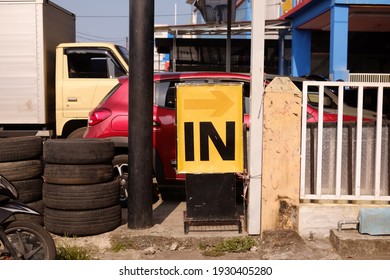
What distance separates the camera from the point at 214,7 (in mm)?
18328

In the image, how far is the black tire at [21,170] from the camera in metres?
5.64

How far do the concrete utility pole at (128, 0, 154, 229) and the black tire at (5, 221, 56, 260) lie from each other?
1.46 m

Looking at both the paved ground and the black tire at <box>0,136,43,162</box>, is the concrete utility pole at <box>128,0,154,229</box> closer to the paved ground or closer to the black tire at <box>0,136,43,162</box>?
the paved ground

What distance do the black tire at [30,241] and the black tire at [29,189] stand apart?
148cm

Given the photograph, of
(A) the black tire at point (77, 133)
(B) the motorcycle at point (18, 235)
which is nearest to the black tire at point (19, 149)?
(B) the motorcycle at point (18, 235)

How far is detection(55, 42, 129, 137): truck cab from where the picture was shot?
9.03 m

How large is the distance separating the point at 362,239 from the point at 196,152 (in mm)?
2030

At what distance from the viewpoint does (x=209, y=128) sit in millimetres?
5660

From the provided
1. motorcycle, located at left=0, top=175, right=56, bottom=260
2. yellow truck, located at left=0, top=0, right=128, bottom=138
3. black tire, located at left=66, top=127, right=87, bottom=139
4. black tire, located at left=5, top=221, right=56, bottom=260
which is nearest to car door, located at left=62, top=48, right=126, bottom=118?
yellow truck, located at left=0, top=0, right=128, bottom=138

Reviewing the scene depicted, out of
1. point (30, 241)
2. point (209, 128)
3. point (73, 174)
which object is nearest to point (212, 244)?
point (209, 128)

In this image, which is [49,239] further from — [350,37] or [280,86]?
[350,37]

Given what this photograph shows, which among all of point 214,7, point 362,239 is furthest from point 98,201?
point 214,7

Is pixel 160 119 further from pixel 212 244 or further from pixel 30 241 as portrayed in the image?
pixel 30 241

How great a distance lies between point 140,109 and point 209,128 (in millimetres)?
819
